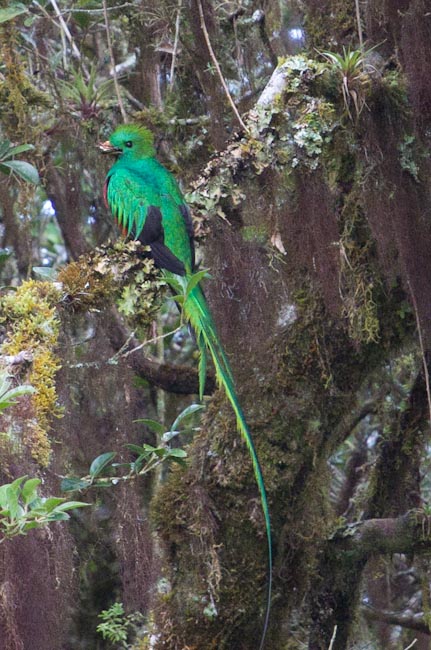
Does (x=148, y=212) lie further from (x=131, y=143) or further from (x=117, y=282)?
(x=117, y=282)

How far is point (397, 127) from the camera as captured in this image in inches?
124

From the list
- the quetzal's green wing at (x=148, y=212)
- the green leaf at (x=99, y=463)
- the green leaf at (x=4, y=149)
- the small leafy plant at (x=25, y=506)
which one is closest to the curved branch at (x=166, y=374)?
the quetzal's green wing at (x=148, y=212)

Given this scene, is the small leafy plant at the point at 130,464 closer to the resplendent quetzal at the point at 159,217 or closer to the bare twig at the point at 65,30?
the resplendent quetzal at the point at 159,217

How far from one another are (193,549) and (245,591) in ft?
0.82

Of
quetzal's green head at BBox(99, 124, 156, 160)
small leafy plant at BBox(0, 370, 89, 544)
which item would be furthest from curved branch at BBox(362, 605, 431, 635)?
small leafy plant at BBox(0, 370, 89, 544)

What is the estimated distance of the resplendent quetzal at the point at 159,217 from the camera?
3.15 meters

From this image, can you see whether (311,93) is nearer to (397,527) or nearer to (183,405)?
(397,527)

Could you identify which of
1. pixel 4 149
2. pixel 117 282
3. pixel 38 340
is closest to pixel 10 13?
pixel 4 149

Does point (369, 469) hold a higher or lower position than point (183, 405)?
lower

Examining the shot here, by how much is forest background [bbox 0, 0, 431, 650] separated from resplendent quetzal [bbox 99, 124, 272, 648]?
89 millimetres

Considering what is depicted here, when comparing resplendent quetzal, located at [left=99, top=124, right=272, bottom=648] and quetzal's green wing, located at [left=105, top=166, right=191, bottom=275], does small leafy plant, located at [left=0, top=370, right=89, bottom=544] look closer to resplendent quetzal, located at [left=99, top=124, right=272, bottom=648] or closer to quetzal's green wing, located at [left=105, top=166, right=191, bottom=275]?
resplendent quetzal, located at [left=99, top=124, right=272, bottom=648]

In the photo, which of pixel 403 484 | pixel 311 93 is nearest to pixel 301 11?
pixel 311 93

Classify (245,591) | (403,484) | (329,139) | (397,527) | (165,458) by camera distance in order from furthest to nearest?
(403,484) < (397,527) < (245,591) < (329,139) < (165,458)

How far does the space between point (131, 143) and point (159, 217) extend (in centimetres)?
51
